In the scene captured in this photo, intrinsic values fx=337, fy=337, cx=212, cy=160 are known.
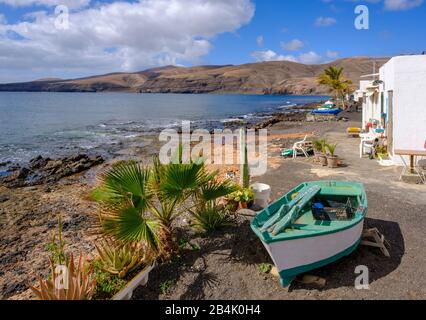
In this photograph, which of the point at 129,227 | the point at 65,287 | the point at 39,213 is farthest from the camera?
the point at 39,213

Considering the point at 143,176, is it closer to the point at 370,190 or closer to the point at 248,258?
the point at 248,258

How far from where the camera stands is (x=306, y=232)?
547 cm

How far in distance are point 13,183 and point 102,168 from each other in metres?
4.34

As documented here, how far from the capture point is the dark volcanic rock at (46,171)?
52.6ft

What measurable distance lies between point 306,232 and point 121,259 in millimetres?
3210

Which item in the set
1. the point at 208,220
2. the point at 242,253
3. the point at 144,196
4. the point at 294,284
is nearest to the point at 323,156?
the point at 208,220

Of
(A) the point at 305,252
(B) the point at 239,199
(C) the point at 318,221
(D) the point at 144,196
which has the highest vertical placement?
(D) the point at 144,196

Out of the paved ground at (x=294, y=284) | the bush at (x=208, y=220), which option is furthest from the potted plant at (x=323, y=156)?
the bush at (x=208, y=220)

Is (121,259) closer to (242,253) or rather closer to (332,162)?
(242,253)

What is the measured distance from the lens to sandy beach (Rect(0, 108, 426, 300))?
5.52m

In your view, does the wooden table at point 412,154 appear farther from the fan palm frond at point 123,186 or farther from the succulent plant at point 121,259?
the succulent plant at point 121,259

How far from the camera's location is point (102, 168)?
18.6 m

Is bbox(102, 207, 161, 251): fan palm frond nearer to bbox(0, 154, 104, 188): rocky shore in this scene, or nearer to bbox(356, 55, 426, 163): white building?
bbox(356, 55, 426, 163): white building

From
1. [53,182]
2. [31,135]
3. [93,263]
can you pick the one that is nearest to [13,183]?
[53,182]
